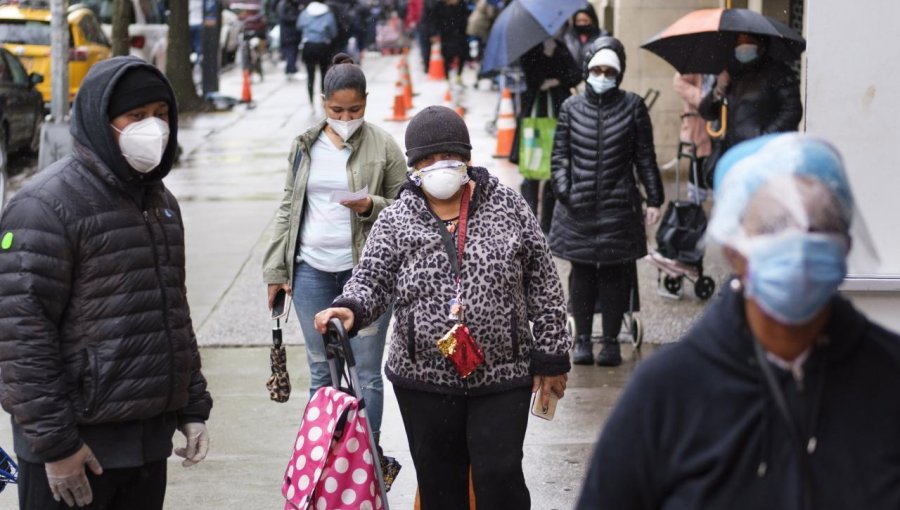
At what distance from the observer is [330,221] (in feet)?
20.2

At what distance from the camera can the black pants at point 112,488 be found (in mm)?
3896

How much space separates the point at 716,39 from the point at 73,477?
6610mm

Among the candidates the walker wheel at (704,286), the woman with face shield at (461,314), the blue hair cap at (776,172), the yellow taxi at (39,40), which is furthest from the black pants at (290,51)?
the blue hair cap at (776,172)

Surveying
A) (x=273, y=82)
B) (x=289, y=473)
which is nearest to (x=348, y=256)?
(x=289, y=473)

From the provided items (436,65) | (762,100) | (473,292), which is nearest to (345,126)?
(473,292)

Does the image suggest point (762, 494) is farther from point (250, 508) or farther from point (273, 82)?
point (273, 82)

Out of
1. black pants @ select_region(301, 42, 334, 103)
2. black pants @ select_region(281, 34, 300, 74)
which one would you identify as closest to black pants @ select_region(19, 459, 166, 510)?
black pants @ select_region(301, 42, 334, 103)

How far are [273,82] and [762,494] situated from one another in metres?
26.6

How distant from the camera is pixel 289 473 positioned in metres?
4.32

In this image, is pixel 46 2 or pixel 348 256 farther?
pixel 46 2

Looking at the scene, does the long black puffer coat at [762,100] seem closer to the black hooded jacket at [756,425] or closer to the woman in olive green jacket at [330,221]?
the woman in olive green jacket at [330,221]

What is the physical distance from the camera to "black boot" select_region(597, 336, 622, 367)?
28.0 feet

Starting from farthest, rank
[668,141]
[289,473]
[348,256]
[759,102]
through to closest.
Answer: [668,141] → [759,102] → [348,256] → [289,473]

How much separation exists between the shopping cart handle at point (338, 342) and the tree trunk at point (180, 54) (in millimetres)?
18034
